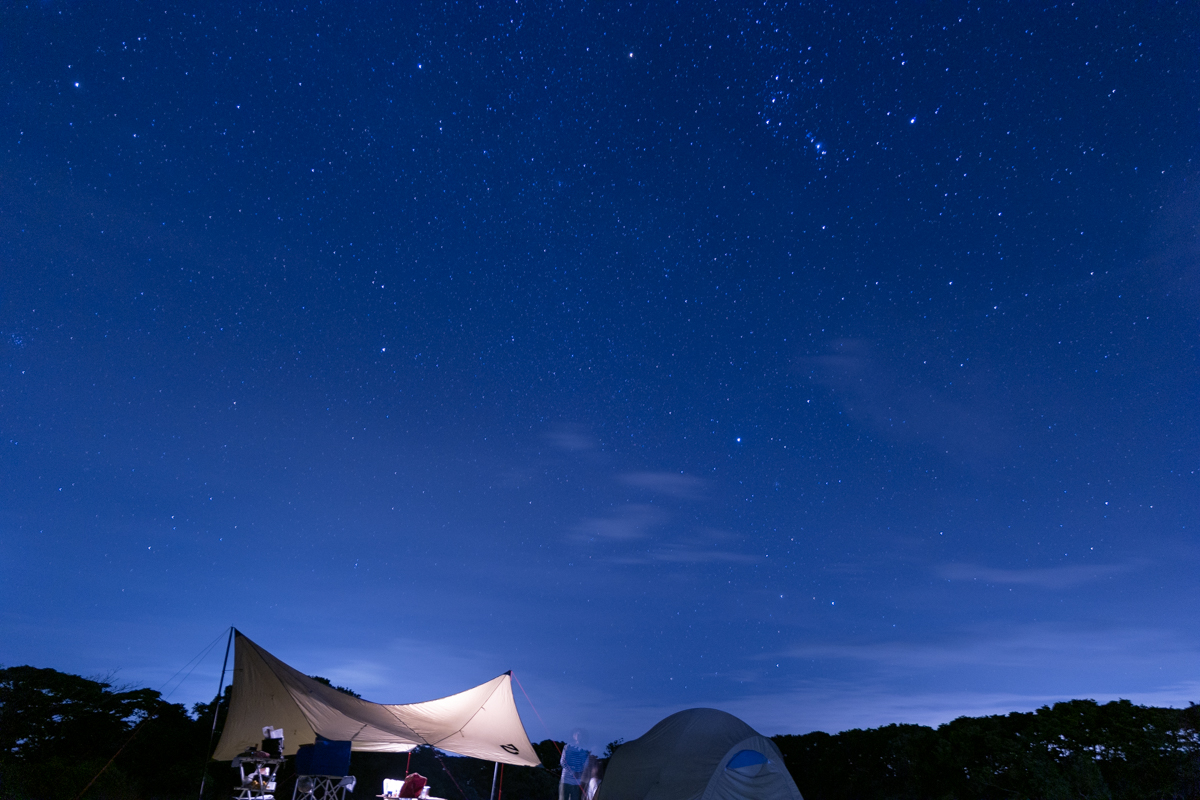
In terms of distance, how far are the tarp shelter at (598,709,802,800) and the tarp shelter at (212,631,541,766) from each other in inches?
95.5

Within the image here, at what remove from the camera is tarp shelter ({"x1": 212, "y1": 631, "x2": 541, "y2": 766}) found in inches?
382

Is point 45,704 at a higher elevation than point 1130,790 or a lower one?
higher

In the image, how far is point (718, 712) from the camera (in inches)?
413

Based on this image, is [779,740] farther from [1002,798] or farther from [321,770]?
[321,770]

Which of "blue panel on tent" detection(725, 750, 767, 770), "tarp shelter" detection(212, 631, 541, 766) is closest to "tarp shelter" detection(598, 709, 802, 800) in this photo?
"blue panel on tent" detection(725, 750, 767, 770)

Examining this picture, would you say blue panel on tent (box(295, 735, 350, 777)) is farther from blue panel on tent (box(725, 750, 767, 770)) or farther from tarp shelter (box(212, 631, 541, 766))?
blue panel on tent (box(725, 750, 767, 770))

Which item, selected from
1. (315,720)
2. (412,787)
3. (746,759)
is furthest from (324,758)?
(746,759)

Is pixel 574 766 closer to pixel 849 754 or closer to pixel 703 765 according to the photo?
pixel 703 765

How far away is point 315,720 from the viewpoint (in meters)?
9.56

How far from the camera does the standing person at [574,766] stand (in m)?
11.2

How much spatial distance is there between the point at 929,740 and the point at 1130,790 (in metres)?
3.90

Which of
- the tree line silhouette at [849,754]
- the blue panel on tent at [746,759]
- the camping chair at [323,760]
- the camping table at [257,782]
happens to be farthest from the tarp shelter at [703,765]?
the camping table at [257,782]

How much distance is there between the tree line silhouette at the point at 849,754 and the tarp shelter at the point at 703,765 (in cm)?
355

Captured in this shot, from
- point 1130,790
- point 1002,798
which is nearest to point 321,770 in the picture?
point 1002,798
